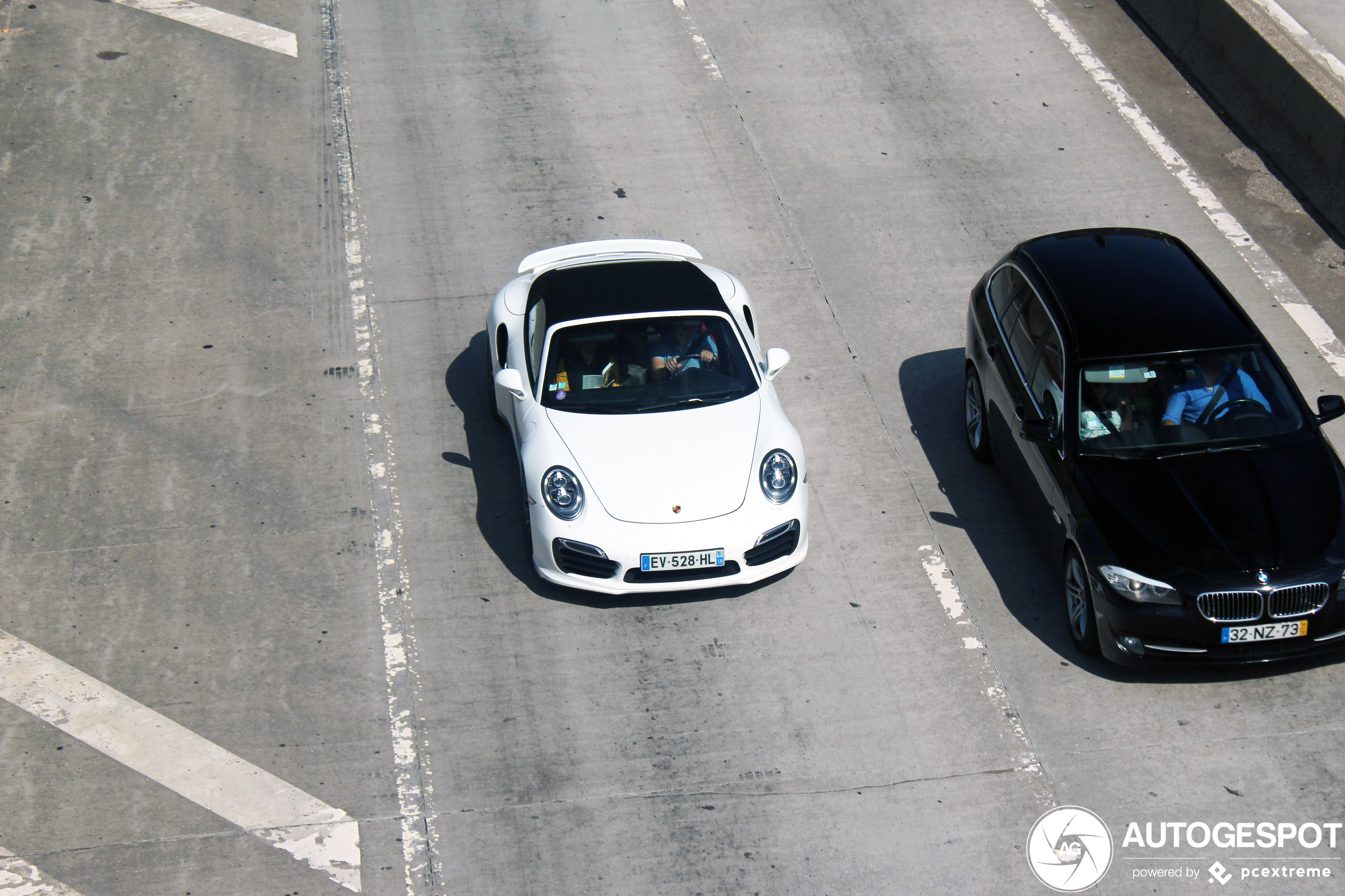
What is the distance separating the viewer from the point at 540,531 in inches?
308

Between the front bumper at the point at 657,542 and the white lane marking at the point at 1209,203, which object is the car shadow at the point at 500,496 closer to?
the front bumper at the point at 657,542

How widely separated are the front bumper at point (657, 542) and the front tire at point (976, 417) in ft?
6.30

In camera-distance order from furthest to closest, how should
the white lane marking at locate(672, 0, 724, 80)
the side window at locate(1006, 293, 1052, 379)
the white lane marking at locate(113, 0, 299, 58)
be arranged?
the white lane marking at locate(113, 0, 299, 58) < the white lane marking at locate(672, 0, 724, 80) < the side window at locate(1006, 293, 1052, 379)

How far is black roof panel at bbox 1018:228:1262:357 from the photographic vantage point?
26.2 ft

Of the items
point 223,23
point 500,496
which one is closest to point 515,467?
point 500,496

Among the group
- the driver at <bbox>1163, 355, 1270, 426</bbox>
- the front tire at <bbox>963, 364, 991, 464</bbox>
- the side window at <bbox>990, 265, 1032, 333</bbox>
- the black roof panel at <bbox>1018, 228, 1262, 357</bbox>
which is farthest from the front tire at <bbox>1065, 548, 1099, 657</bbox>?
the side window at <bbox>990, 265, 1032, 333</bbox>

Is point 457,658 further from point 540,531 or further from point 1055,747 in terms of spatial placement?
point 1055,747

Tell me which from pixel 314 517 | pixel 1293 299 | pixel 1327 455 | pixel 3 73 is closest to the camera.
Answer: pixel 1327 455

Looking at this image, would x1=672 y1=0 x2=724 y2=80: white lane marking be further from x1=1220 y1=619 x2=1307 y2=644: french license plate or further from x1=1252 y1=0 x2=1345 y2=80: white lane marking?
x1=1220 y1=619 x2=1307 y2=644: french license plate

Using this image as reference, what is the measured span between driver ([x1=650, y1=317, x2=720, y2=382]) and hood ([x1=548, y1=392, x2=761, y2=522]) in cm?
34

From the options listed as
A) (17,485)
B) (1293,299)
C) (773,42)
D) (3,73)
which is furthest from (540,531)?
(3,73)

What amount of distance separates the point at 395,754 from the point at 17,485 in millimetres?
3760

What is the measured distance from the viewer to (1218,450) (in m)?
7.63

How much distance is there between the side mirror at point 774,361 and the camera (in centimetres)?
855
